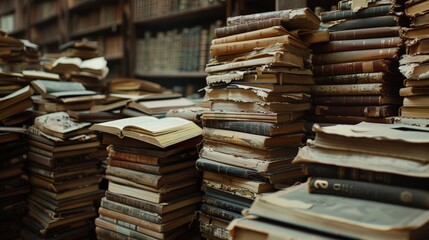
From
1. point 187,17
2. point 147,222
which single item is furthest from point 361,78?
point 187,17

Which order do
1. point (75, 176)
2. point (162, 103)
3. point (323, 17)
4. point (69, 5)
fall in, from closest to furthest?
point (323, 17), point (75, 176), point (162, 103), point (69, 5)

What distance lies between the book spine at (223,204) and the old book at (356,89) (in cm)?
52

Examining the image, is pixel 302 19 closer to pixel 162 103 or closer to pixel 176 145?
pixel 176 145

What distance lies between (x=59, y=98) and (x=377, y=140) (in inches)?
68.3

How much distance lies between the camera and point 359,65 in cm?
141

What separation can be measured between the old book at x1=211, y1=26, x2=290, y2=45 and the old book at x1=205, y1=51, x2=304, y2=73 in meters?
0.08

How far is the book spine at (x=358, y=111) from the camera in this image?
1378 mm

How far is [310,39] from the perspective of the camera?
144 centimetres

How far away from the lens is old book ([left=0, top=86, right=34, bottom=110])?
209 cm

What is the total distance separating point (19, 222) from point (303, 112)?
65.2 inches

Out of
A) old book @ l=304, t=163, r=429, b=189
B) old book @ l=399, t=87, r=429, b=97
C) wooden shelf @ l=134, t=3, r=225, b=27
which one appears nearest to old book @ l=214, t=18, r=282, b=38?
old book @ l=399, t=87, r=429, b=97

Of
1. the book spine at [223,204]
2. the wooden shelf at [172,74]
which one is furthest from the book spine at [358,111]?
the wooden shelf at [172,74]

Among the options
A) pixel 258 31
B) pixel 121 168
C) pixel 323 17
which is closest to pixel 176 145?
pixel 121 168

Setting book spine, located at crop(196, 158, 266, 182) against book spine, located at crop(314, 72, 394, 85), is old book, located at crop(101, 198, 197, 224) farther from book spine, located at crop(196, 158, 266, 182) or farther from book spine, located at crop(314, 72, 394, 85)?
book spine, located at crop(314, 72, 394, 85)
